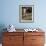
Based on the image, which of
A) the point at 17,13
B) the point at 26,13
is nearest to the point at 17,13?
the point at 17,13

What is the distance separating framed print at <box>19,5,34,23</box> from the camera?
→ 4227 mm

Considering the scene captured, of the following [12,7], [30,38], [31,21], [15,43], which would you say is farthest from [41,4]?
[15,43]

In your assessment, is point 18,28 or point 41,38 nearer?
point 41,38

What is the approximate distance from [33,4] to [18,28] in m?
0.92

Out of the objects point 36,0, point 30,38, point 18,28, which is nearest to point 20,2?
point 36,0

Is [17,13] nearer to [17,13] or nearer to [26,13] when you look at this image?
[17,13]

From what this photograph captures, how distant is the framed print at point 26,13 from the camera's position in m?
4.23

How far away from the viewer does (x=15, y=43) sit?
148 inches

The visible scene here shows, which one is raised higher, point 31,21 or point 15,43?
point 31,21

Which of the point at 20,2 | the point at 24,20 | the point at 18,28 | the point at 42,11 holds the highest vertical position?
the point at 20,2

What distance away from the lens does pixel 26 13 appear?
4.26 m

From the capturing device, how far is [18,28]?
4.27m

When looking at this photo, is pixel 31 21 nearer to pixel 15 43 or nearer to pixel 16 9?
pixel 16 9

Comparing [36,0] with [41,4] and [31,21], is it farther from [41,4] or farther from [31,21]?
[31,21]
